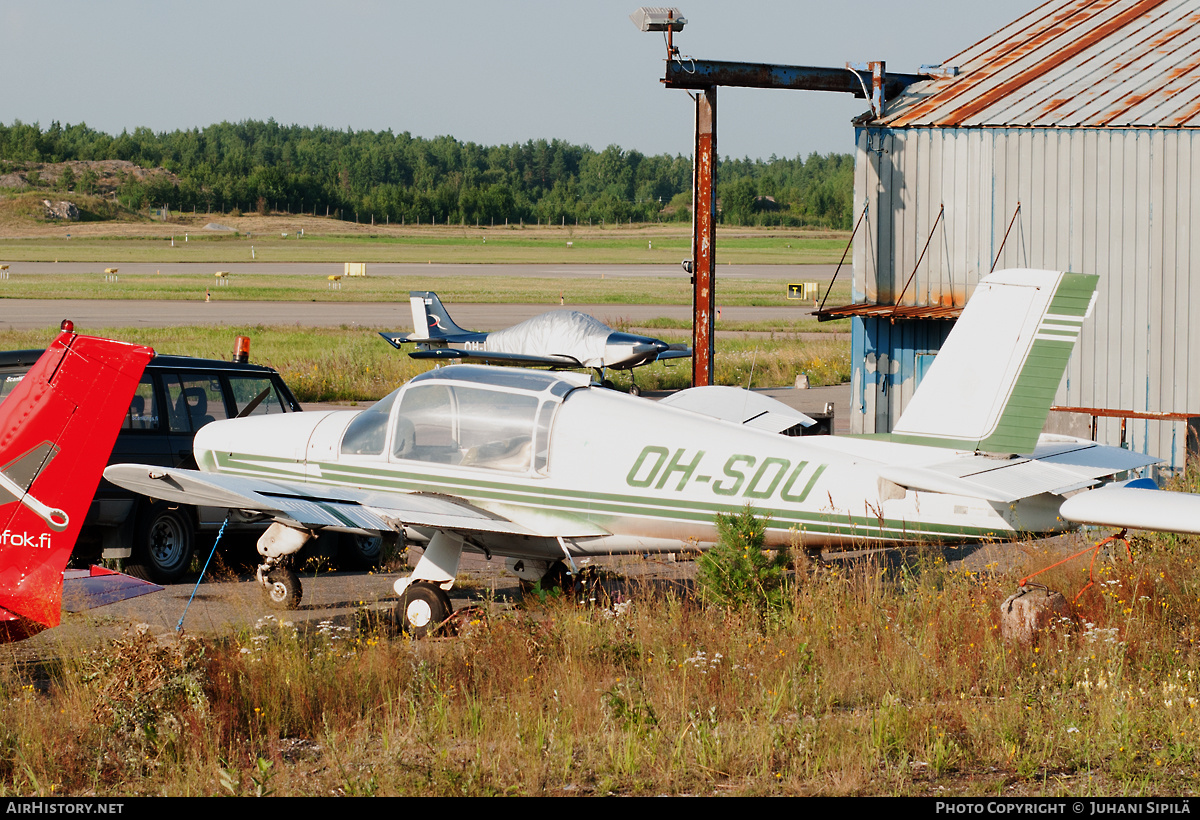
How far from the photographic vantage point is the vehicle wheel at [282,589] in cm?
924

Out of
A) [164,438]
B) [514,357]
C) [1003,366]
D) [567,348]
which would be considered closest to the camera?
[1003,366]

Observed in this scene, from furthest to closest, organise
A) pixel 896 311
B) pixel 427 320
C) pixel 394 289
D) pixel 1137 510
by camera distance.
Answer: pixel 394 289 < pixel 427 320 < pixel 896 311 < pixel 1137 510

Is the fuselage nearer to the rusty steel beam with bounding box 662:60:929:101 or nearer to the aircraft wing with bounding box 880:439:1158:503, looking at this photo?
the aircraft wing with bounding box 880:439:1158:503

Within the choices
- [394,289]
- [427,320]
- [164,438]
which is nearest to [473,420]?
[164,438]

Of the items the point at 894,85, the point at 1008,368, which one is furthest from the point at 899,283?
the point at 1008,368

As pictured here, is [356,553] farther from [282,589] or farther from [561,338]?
[561,338]

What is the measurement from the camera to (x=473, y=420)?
29.1 ft

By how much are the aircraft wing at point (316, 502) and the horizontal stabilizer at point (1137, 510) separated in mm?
3895

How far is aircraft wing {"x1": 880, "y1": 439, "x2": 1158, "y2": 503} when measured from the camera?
25.1 feet

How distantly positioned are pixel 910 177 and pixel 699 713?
476 inches

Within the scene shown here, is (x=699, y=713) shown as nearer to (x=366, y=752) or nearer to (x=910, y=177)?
(x=366, y=752)

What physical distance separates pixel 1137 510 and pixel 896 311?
10125 mm

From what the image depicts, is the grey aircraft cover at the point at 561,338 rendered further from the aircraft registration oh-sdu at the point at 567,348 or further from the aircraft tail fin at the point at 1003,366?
the aircraft tail fin at the point at 1003,366

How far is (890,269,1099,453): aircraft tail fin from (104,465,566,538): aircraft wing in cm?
315
